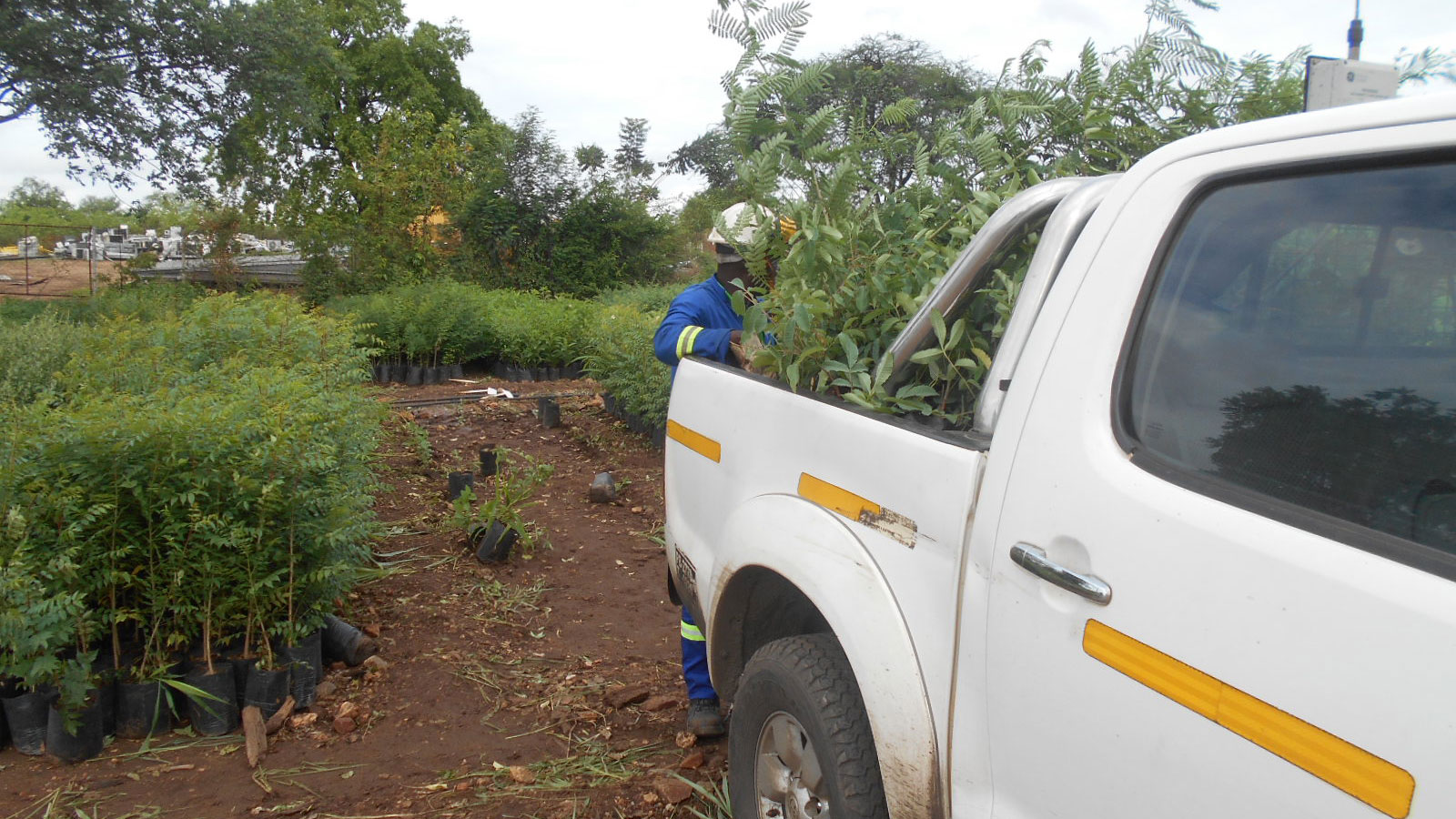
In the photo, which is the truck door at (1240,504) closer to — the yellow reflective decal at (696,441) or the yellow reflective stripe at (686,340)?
the yellow reflective decal at (696,441)

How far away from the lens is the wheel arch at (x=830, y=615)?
6.44ft

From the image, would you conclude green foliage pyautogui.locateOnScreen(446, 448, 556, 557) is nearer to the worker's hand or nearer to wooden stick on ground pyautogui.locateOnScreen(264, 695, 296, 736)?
wooden stick on ground pyautogui.locateOnScreen(264, 695, 296, 736)

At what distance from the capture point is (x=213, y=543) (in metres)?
3.84

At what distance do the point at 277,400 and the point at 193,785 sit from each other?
5.00ft

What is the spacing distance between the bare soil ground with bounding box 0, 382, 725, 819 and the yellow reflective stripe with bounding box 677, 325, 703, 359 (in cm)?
142

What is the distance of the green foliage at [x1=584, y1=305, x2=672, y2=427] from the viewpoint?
921cm

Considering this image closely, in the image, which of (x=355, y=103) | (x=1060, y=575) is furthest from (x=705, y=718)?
(x=355, y=103)

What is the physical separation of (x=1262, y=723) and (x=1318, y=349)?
524mm

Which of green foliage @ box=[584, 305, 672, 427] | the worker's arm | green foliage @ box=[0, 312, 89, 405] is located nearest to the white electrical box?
the worker's arm

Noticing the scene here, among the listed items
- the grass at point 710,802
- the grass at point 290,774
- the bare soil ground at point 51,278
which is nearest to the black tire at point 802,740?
the grass at point 710,802

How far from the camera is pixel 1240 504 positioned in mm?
1448

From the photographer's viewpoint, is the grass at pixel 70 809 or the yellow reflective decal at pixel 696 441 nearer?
the yellow reflective decal at pixel 696 441

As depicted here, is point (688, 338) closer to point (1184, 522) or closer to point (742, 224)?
point (742, 224)

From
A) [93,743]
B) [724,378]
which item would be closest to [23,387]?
[93,743]
